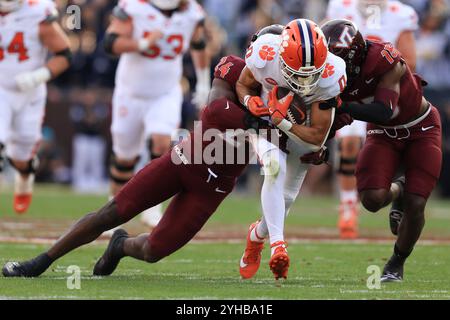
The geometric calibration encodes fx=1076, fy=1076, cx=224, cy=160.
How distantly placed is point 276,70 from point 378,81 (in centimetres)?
90

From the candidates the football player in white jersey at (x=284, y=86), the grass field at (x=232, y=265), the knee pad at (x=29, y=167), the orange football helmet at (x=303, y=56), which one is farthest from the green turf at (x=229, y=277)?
the knee pad at (x=29, y=167)

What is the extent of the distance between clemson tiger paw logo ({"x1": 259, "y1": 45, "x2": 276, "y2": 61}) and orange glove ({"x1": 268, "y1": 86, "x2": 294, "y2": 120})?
0.20 meters

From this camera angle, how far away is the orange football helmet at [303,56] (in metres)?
5.82

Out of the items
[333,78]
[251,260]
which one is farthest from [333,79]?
[251,260]

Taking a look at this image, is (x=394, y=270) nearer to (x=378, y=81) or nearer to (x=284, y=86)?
(x=378, y=81)

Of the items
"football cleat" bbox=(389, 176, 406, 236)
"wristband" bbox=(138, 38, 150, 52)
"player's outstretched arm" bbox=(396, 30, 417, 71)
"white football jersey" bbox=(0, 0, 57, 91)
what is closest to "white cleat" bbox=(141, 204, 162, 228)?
"wristband" bbox=(138, 38, 150, 52)

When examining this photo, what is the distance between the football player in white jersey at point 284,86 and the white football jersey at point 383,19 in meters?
4.06

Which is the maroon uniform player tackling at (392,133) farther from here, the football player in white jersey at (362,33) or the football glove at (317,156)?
the football player in white jersey at (362,33)

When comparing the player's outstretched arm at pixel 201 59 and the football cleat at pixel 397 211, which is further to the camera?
the player's outstretched arm at pixel 201 59

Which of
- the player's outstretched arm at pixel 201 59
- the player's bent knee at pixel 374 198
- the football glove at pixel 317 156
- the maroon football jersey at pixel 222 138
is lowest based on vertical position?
the player's outstretched arm at pixel 201 59

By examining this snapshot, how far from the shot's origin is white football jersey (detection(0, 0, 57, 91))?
31.5 ft

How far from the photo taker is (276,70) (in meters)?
6.02
